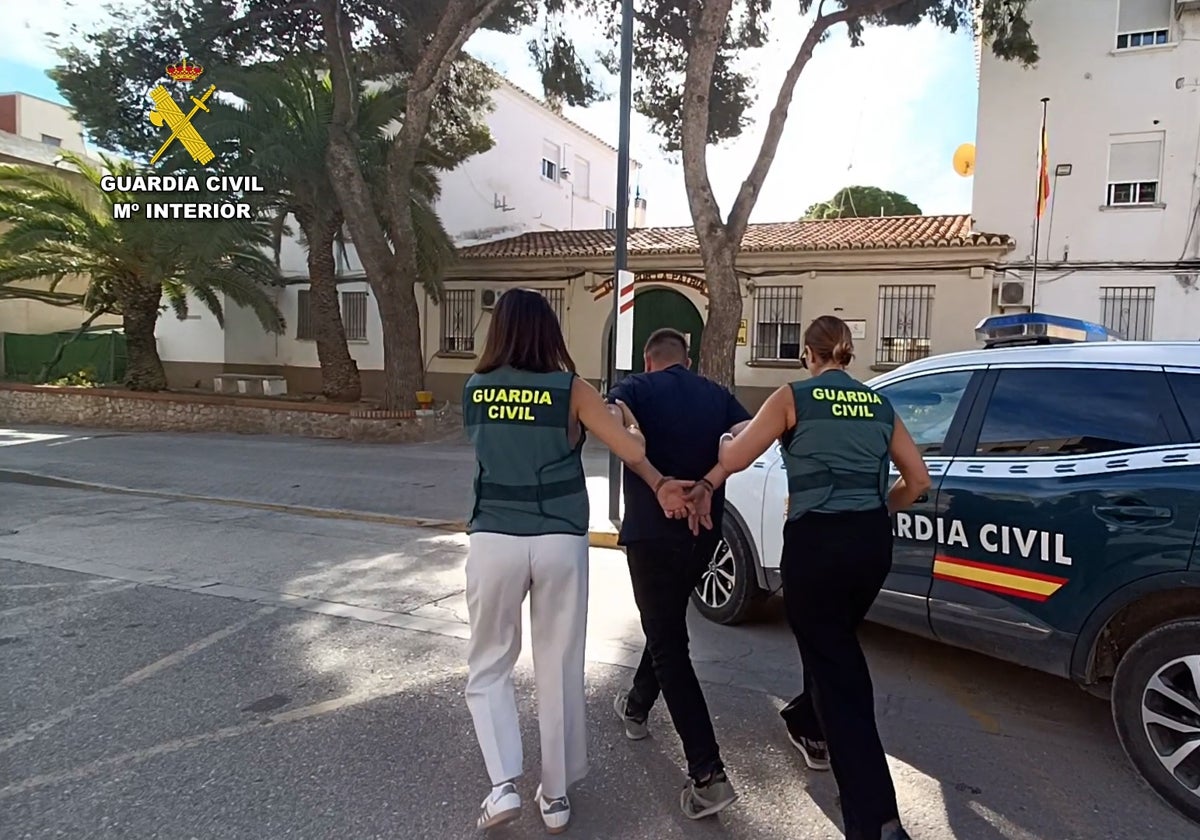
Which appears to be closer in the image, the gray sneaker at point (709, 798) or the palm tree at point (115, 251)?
the gray sneaker at point (709, 798)

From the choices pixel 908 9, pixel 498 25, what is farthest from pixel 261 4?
pixel 908 9

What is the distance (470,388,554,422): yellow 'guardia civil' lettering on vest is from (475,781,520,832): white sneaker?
4.07 feet

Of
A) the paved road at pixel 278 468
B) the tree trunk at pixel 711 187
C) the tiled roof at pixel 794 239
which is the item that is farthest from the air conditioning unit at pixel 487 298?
the tree trunk at pixel 711 187

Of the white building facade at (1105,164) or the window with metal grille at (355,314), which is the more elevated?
the white building facade at (1105,164)

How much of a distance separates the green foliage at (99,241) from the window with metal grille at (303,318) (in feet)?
14.0

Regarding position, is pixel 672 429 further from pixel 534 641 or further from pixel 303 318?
pixel 303 318

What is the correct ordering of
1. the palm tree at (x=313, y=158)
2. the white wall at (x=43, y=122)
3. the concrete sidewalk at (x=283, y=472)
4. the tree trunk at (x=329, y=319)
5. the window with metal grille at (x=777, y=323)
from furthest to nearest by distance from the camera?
the white wall at (x=43, y=122)
the tree trunk at (x=329, y=319)
the window with metal grille at (x=777, y=323)
the palm tree at (x=313, y=158)
the concrete sidewalk at (x=283, y=472)

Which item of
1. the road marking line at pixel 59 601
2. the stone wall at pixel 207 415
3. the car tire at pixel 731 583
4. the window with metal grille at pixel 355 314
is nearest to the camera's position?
the car tire at pixel 731 583

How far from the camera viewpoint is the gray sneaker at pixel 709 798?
9.09 feet

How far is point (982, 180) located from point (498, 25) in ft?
32.7

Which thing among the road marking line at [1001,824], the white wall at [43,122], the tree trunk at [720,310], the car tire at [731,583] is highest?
the white wall at [43,122]

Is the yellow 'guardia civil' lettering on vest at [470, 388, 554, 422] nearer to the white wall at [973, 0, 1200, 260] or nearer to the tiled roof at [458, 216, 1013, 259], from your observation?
the tiled roof at [458, 216, 1013, 259]

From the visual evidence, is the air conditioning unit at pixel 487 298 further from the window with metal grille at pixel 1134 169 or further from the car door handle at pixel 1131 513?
the car door handle at pixel 1131 513

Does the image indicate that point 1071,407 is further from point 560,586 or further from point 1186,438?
point 560,586
